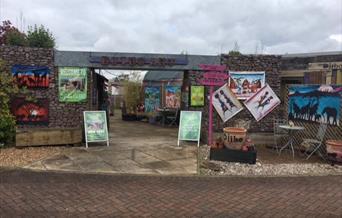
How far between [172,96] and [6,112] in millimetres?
11738

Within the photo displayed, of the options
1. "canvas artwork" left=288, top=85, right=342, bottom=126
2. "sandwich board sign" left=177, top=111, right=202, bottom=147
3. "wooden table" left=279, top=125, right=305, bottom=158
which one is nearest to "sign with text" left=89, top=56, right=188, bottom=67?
"sandwich board sign" left=177, top=111, right=202, bottom=147

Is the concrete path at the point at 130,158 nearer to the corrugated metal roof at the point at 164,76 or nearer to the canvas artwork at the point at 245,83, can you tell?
the canvas artwork at the point at 245,83

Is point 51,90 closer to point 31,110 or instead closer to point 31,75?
point 31,75

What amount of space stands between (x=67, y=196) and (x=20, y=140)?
5048 millimetres

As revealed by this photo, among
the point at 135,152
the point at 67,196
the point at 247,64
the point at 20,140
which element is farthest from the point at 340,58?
the point at 67,196

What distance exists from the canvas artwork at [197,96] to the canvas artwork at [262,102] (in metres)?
1.58

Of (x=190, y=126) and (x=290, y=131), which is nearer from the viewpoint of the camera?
(x=290, y=131)

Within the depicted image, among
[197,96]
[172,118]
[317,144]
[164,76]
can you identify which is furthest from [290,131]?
[164,76]

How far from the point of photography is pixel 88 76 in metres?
12.7

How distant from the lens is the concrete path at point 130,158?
8.63 m

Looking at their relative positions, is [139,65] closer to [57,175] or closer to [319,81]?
[57,175]

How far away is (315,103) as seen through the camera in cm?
1125

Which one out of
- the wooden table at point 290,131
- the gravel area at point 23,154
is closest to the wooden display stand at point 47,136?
the gravel area at point 23,154

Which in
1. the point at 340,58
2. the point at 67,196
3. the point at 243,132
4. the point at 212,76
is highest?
the point at 340,58
